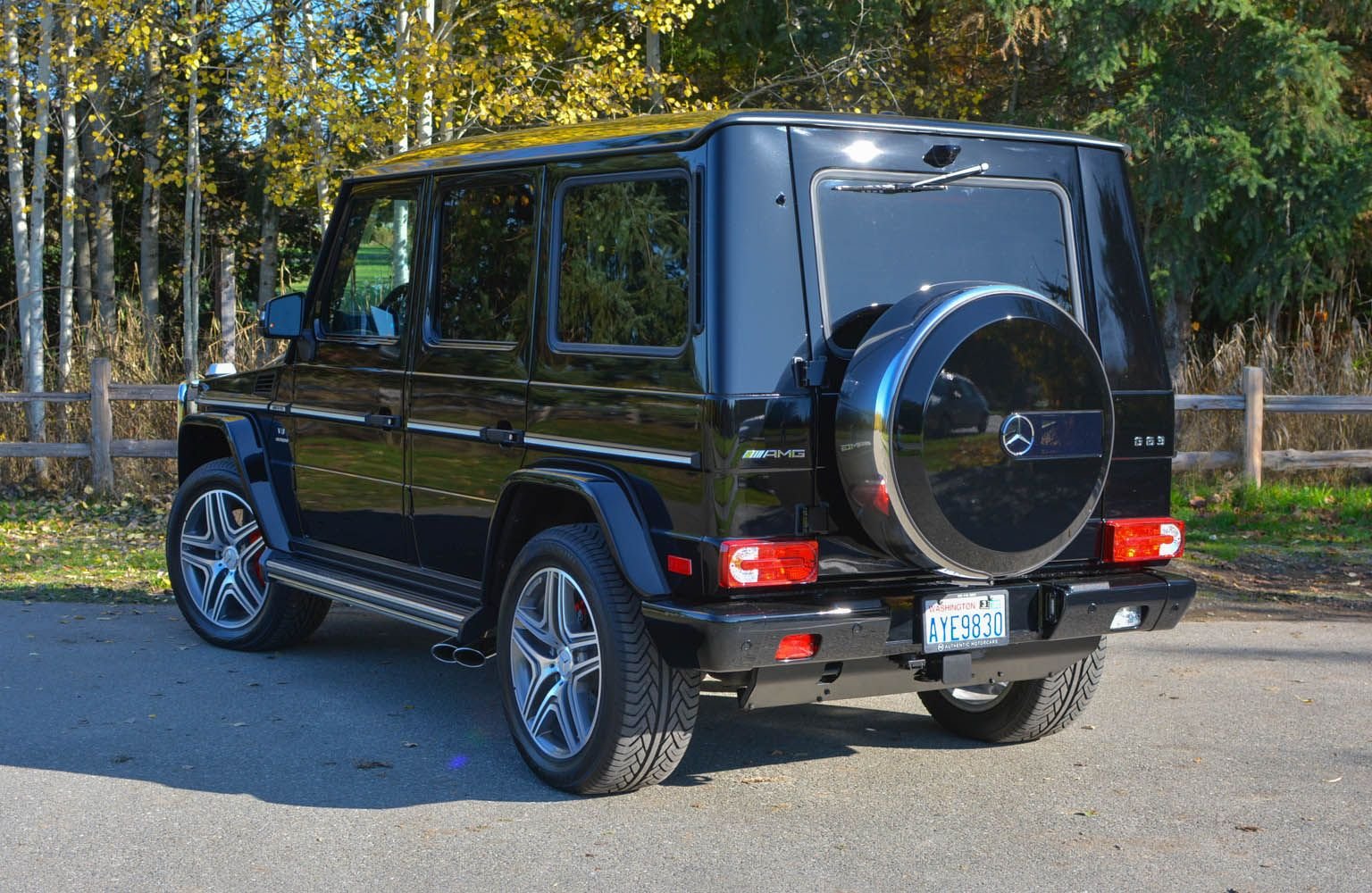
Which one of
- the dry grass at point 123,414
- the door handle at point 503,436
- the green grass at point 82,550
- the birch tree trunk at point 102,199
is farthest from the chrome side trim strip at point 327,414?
the birch tree trunk at point 102,199

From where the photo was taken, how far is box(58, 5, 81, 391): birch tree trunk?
1475cm

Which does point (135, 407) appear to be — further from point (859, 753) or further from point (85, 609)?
point (859, 753)

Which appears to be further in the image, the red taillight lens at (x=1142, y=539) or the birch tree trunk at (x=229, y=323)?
the birch tree trunk at (x=229, y=323)

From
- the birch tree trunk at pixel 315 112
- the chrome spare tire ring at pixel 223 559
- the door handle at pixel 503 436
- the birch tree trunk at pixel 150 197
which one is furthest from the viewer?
the birch tree trunk at pixel 150 197

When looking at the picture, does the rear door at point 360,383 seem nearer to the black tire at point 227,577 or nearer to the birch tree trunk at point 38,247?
the black tire at point 227,577

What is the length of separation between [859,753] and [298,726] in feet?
7.00

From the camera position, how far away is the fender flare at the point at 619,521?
4.82 metres

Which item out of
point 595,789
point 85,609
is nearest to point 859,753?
point 595,789

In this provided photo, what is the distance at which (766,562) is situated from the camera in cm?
469

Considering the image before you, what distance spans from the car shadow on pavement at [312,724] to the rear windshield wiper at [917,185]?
6.74 ft

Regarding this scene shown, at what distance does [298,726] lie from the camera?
6074 millimetres

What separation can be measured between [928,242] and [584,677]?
5.90ft

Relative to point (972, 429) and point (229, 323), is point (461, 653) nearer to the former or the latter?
point (972, 429)

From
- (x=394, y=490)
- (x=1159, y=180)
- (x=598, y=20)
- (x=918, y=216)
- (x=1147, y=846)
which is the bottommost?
(x=1147, y=846)
